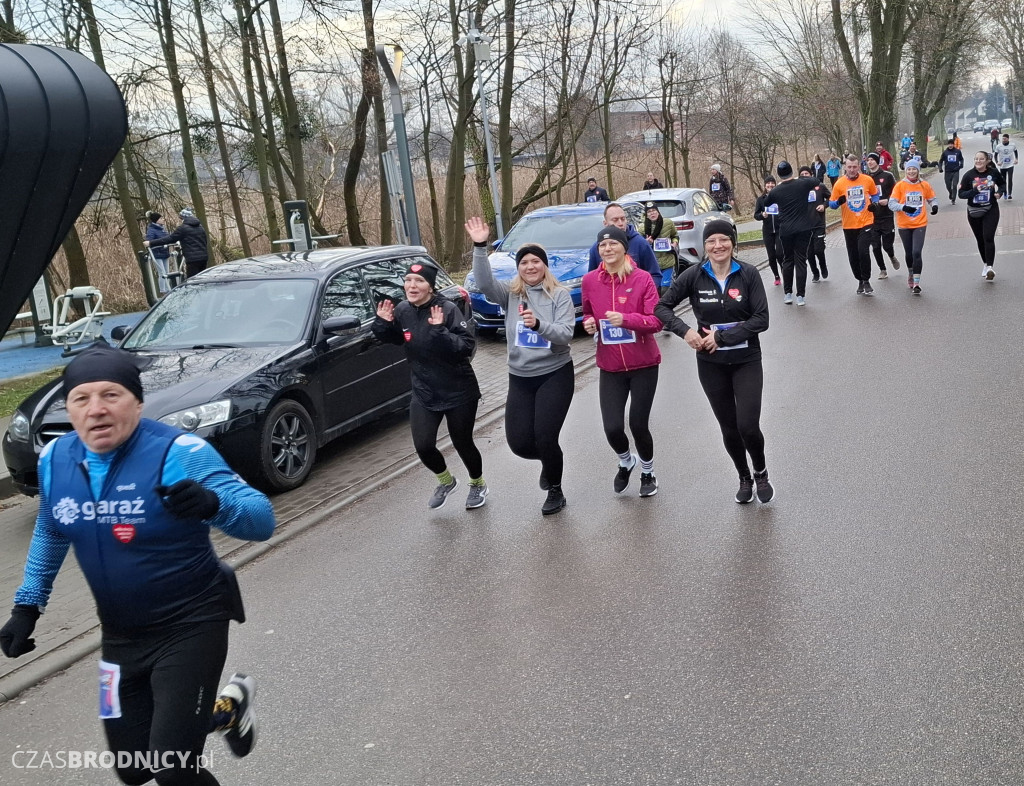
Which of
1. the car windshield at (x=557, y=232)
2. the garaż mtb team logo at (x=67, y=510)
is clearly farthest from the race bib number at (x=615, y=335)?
the car windshield at (x=557, y=232)

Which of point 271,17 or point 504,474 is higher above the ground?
point 271,17

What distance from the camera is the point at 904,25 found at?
126ft

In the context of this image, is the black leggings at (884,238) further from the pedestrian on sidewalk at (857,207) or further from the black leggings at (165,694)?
the black leggings at (165,694)

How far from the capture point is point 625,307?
22.0 feet

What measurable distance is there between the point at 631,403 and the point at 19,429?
14.7 ft

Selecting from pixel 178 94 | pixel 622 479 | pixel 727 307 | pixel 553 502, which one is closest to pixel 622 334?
pixel 727 307

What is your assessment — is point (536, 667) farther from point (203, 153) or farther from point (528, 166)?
point (528, 166)

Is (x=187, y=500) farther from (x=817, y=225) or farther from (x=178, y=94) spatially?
(x=178, y=94)

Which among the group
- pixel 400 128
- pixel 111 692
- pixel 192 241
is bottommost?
pixel 111 692

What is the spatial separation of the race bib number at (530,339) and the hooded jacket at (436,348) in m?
0.32

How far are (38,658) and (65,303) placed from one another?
12312mm

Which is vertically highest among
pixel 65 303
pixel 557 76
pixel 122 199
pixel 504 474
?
pixel 557 76

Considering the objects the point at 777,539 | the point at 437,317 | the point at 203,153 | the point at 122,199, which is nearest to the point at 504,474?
the point at 437,317

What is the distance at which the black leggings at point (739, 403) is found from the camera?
6391mm
